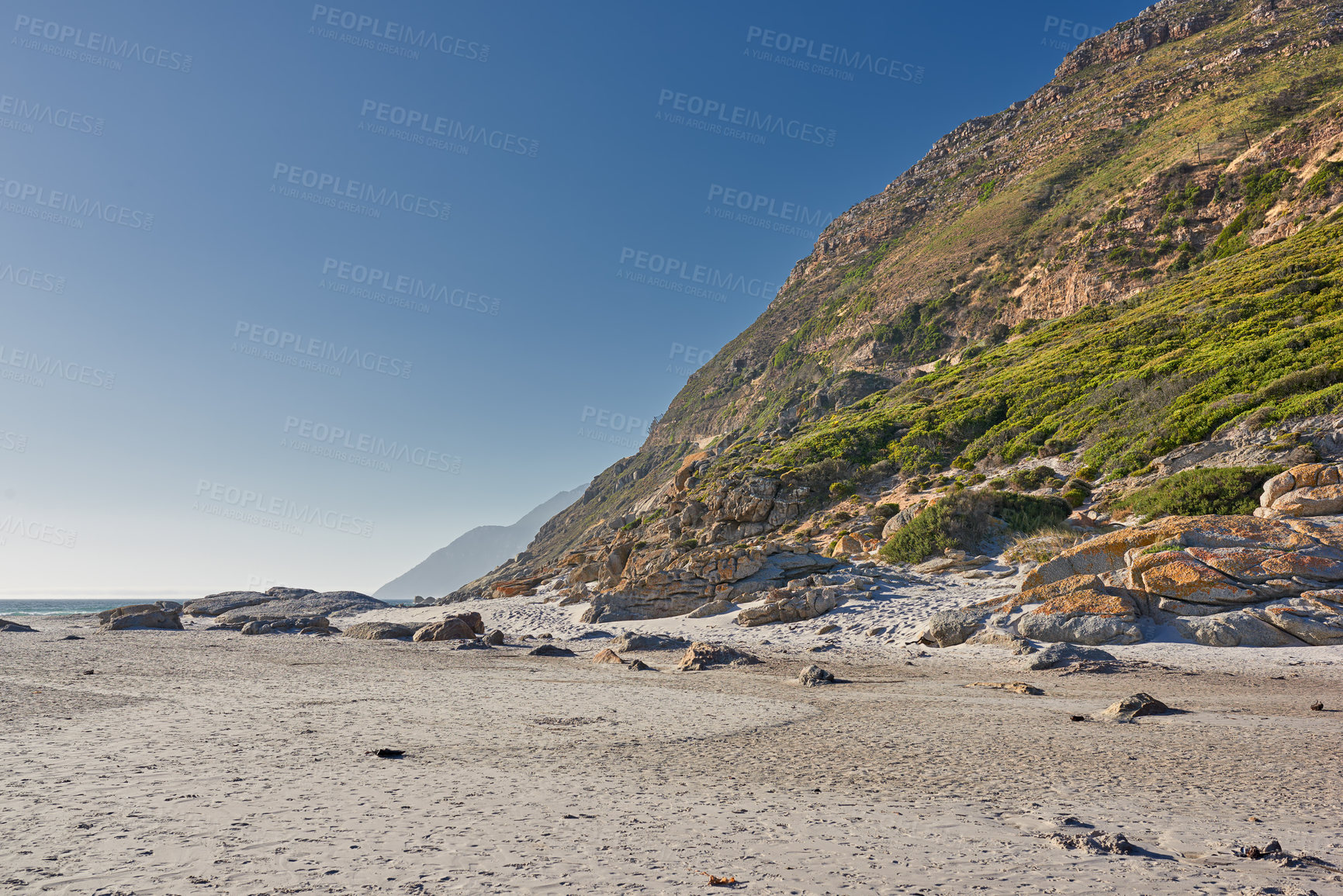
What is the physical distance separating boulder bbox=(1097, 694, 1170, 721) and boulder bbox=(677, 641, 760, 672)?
8.35 metres

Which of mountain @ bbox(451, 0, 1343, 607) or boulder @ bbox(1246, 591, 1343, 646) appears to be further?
mountain @ bbox(451, 0, 1343, 607)

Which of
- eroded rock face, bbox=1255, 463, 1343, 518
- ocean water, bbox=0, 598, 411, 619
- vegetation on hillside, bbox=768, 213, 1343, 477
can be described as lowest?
ocean water, bbox=0, 598, 411, 619

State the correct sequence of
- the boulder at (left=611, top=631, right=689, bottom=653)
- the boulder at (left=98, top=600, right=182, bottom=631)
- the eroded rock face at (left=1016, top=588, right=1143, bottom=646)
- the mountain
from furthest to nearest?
the boulder at (left=98, top=600, right=182, bottom=631)
the mountain
the boulder at (left=611, top=631, right=689, bottom=653)
the eroded rock face at (left=1016, top=588, right=1143, bottom=646)

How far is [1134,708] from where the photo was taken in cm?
849

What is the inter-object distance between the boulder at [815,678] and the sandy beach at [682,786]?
340 millimetres

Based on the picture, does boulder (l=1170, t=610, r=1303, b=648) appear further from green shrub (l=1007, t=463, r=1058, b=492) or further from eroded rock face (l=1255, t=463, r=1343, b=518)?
green shrub (l=1007, t=463, r=1058, b=492)

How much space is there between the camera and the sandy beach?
4027 millimetres

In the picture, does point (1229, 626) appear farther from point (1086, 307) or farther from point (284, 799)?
point (1086, 307)

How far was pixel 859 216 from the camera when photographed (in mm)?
116125

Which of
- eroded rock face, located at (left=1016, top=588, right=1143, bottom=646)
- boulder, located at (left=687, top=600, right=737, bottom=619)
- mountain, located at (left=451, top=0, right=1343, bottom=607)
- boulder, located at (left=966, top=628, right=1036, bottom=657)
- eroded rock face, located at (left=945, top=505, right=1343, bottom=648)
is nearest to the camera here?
eroded rock face, located at (left=945, top=505, right=1343, bottom=648)

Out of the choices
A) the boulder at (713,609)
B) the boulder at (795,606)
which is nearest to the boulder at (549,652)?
the boulder at (713,609)

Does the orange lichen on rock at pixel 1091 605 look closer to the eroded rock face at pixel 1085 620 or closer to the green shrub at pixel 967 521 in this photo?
the eroded rock face at pixel 1085 620

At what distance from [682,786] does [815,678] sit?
7.20m

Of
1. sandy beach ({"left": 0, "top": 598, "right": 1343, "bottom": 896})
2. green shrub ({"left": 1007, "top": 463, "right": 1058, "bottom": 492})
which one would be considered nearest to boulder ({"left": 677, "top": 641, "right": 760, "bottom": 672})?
sandy beach ({"left": 0, "top": 598, "right": 1343, "bottom": 896})
